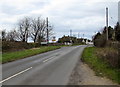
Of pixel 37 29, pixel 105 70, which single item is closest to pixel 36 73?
pixel 105 70

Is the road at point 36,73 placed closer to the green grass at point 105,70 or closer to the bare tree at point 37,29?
the green grass at point 105,70

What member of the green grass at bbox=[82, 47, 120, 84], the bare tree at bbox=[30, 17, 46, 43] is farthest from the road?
the bare tree at bbox=[30, 17, 46, 43]

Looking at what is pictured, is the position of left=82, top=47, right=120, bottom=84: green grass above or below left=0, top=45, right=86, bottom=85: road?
above

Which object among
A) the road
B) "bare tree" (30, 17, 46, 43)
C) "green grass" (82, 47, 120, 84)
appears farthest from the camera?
"bare tree" (30, 17, 46, 43)

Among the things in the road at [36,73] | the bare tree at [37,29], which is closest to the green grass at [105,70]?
the road at [36,73]

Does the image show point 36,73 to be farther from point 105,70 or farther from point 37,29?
point 37,29

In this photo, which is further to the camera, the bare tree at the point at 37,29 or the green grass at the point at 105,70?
the bare tree at the point at 37,29

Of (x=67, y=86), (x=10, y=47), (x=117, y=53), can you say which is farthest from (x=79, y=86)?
(x=10, y=47)

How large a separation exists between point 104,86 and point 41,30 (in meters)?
84.7

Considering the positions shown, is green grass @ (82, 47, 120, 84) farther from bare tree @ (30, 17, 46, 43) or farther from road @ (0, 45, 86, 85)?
bare tree @ (30, 17, 46, 43)

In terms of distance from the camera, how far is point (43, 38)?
3570 inches

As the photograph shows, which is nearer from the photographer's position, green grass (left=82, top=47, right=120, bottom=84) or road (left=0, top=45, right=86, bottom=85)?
road (left=0, top=45, right=86, bottom=85)

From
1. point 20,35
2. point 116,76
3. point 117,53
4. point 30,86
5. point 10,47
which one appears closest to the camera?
point 30,86

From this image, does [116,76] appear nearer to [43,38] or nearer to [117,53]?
[117,53]
